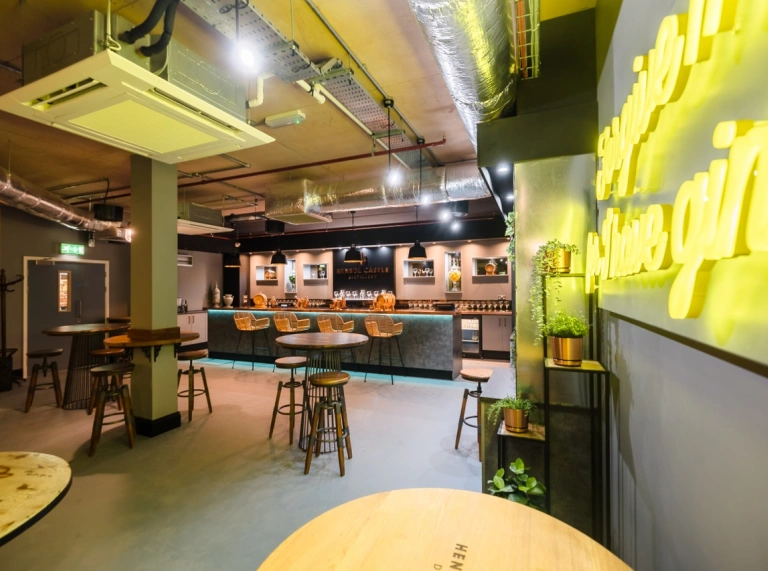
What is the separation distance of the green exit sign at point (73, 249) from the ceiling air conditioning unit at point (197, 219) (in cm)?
264

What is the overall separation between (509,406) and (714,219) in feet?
6.03

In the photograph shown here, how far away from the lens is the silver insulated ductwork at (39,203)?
4.51 meters

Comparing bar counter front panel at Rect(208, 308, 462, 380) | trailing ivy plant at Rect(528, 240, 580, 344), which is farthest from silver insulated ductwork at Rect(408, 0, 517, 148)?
bar counter front panel at Rect(208, 308, 462, 380)

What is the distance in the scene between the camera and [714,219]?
0.68 metres

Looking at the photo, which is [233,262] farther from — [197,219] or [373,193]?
[373,193]

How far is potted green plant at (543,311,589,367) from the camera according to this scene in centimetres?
197

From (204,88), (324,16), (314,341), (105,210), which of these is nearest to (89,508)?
(314,341)

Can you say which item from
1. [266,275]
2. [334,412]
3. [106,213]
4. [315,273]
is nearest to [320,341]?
[334,412]

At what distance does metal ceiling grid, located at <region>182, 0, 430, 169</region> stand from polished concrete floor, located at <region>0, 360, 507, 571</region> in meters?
3.11

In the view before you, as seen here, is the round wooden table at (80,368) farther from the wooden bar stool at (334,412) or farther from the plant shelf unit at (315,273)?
the plant shelf unit at (315,273)

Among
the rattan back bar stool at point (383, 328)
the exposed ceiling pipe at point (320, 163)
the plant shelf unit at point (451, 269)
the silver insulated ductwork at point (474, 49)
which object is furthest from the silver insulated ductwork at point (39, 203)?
the plant shelf unit at point (451, 269)

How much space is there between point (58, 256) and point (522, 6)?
8820 millimetres

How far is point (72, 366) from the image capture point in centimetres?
487

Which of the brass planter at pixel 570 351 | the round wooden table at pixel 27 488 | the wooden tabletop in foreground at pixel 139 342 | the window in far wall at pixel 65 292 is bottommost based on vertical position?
the round wooden table at pixel 27 488
